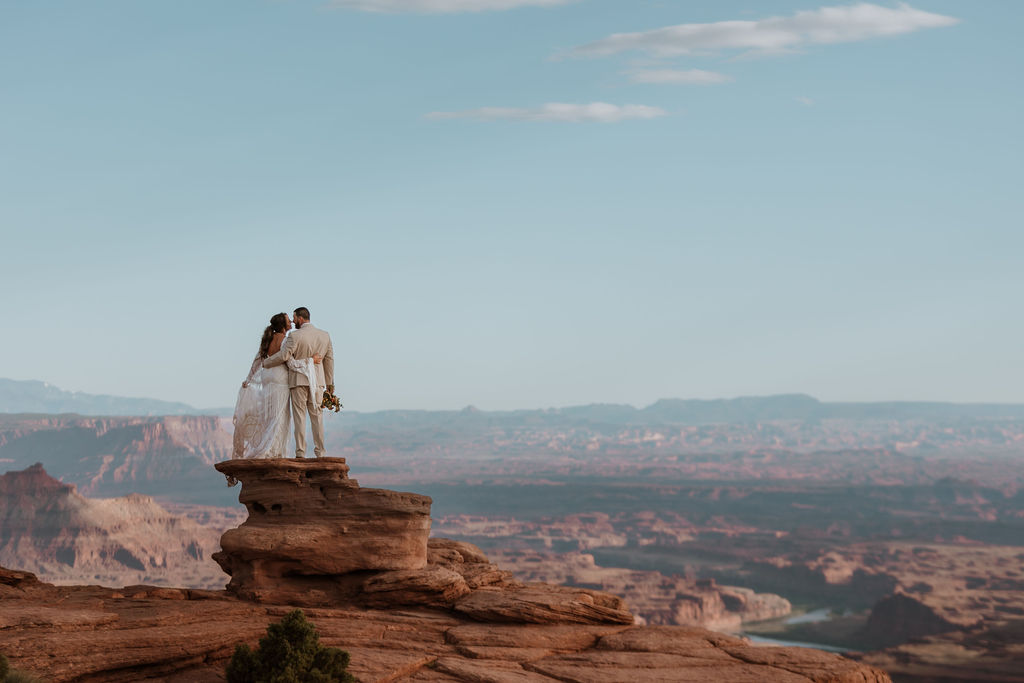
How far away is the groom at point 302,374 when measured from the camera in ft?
90.8

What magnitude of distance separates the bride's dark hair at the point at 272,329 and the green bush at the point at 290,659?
871 cm

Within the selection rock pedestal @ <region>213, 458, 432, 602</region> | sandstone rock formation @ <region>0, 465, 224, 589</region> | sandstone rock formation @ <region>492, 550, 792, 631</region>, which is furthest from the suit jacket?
sandstone rock formation @ <region>0, 465, 224, 589</region>

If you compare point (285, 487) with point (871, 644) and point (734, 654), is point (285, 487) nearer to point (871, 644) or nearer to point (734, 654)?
point (734, 654)

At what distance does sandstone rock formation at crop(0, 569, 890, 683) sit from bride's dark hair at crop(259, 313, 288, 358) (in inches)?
251

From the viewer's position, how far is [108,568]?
145 metres

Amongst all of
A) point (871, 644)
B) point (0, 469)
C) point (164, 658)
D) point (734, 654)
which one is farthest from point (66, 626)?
point (0, 469)

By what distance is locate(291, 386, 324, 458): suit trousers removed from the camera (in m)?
27.8

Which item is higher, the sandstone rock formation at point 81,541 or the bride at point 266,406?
the bride at point 266,406

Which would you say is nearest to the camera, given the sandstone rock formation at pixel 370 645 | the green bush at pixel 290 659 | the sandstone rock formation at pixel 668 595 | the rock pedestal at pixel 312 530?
the green bush at pixel 290 659

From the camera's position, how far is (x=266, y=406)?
1094 inches

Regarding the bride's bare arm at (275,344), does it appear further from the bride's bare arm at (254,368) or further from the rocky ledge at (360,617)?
the rocky ledge at (360,617)

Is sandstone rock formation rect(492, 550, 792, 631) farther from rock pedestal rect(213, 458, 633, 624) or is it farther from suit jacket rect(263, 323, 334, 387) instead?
suit jacket rect(263, 323, 334, 387)

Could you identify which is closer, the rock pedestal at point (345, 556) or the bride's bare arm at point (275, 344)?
the rock pedestal at point (345, 556)

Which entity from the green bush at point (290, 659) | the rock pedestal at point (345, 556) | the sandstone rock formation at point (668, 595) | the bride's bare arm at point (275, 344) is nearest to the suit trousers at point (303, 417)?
the rock pedestal at point (345, 556)
